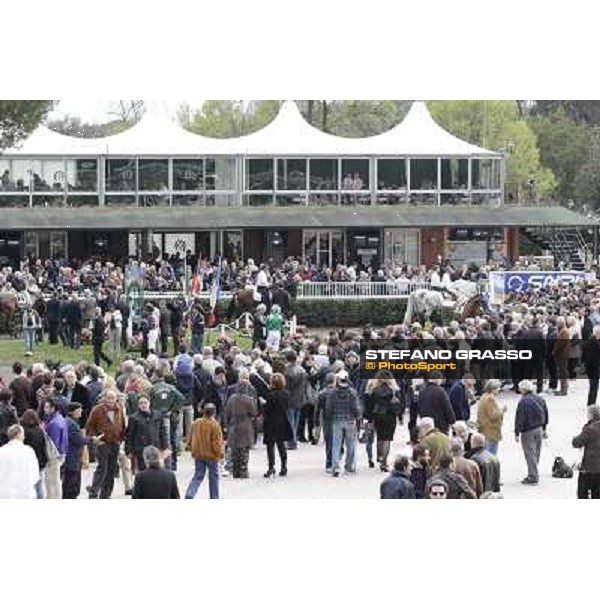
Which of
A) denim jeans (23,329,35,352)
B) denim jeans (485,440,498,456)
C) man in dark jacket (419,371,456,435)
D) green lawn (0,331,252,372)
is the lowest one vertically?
denim jeans (485,440,498,456)

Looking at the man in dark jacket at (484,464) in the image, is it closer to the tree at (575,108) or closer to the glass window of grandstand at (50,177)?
the tree at (575,108)

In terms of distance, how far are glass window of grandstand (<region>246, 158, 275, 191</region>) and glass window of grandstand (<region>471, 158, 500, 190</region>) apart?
117 inches

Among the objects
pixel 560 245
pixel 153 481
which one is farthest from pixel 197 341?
pixel 153 481

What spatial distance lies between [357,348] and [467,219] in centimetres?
399

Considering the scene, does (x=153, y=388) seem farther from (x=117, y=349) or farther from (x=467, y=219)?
(x=467, y=219)

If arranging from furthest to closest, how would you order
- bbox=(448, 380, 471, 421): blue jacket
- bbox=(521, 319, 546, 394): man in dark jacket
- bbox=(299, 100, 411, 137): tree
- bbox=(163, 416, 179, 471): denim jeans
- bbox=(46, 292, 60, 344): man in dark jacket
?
bbox=(299, 100, 411, 137): tree < bbox=(46, 292, 60, 344): man in dark jacket < bbox=(521, 319, 546, 394): man in dark jacket < bbox=(448, 380, 471, 421): blue jacket < bbox=(163, 416, 179, 471): denim jeans

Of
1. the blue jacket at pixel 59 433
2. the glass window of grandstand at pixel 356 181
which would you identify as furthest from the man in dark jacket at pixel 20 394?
the glass window of grandstand at pixel 356 181

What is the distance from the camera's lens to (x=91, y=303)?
25000 millimetres

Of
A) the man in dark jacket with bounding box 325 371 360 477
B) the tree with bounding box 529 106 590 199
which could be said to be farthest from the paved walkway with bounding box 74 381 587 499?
the tree with bounding box 529 106 590 199

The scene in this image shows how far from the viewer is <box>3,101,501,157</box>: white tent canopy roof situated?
86.8 ft

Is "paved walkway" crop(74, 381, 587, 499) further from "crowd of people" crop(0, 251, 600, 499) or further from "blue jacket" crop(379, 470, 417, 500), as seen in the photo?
"blue jacket" crop(379, 470, 417, 500)

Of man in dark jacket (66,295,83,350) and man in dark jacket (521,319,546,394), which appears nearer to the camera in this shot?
man in dark jacket (521,319,546,394)

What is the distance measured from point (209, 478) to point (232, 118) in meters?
13.6

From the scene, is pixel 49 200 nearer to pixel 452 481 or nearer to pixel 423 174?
pixel 423 174
